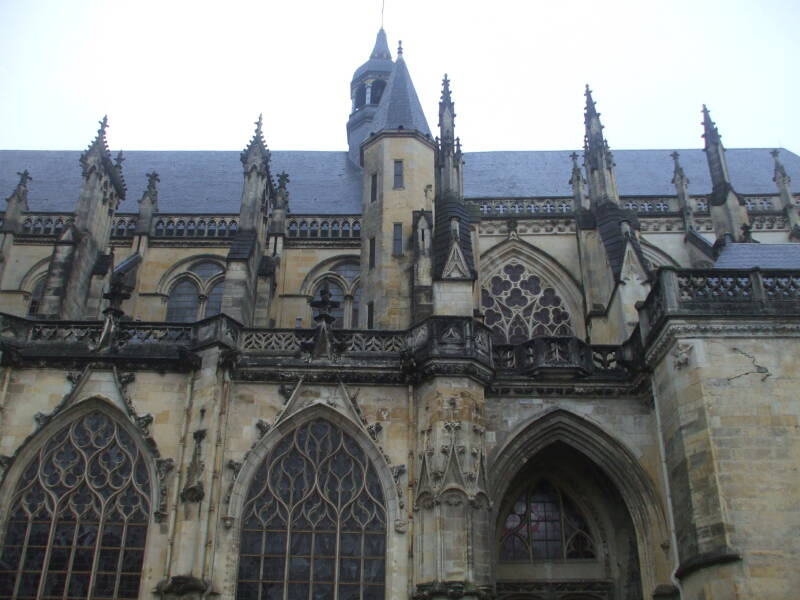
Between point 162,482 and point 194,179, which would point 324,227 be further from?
point 162,482

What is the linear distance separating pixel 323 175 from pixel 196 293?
656cm

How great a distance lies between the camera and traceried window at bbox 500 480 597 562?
1408cm

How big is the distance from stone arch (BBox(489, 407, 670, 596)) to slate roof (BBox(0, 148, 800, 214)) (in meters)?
10.0

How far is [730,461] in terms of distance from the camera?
36.1 ft

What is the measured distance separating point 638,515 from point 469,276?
194 inches

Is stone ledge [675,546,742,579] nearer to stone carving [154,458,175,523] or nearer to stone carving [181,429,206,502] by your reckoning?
stone carving [181,429,206,502]

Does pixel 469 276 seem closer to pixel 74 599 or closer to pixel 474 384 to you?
pixel 474 384

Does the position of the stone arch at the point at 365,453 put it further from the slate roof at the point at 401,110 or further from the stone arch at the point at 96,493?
the slate roof at the point at 401,110

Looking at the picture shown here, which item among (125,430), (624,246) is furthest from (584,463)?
(125,430)

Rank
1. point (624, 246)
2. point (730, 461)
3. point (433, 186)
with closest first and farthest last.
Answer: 1. point (730, 461)
2. point (624, 246)
3. point (433, 186)

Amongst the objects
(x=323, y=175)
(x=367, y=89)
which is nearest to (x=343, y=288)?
(x=323, y=175)

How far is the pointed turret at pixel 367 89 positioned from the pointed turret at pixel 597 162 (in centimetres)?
1082

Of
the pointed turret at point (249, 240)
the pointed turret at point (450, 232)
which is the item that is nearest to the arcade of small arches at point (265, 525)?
the pointed turret at point (450, 232)

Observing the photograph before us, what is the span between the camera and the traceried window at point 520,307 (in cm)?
1936
